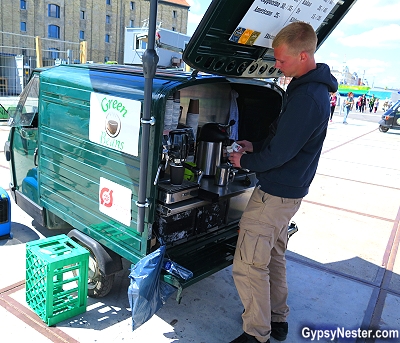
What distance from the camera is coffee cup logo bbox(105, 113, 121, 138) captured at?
8.61 feet

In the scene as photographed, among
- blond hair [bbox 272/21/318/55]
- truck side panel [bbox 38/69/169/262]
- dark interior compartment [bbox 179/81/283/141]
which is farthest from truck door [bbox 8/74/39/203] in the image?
blond hair [bbox 272/21/318/55]

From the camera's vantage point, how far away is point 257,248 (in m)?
2.51

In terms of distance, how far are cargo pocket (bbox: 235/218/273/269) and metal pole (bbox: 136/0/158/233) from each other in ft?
2.39

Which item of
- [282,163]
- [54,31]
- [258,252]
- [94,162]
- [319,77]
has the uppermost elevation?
[54,31]

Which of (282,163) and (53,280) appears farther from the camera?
(53,280)

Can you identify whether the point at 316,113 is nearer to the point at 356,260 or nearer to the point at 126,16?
the point at 356,260

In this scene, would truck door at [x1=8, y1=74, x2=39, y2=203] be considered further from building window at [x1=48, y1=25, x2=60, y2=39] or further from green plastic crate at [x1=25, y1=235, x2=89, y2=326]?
building window at [x1=48, y1=25, x2=60, y2=39]

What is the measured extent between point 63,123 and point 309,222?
3764mm

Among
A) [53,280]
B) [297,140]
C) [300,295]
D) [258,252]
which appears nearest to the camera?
[297,140]

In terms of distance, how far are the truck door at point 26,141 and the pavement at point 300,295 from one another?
2.18 ft

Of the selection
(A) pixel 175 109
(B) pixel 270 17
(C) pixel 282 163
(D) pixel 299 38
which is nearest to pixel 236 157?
(C) pixel 282 163

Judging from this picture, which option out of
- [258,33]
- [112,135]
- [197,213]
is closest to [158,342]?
[197,213]

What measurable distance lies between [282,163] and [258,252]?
0.63 meters

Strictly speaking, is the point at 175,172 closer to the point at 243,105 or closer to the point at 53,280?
the point at 53,280
